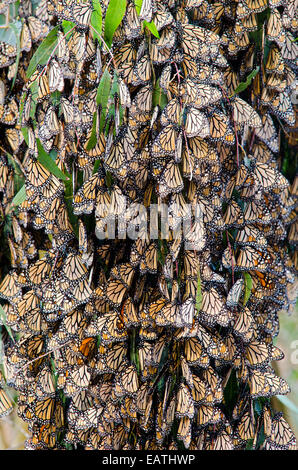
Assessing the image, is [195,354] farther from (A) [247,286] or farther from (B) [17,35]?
(B) [17,35]

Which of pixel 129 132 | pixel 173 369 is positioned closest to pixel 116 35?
pixel 129 132

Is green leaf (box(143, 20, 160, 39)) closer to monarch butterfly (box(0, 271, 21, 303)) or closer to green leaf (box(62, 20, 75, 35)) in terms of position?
green leaf (box(62, 20, 75, 35))

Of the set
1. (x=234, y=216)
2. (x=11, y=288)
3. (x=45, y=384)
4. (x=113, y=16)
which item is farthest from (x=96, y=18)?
(x=45, y=384)

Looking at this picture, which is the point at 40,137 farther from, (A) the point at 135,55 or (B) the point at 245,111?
(B) the point at 245,111

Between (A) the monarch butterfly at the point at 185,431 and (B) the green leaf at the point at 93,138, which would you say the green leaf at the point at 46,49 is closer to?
(B) the green leaf at the point at 93,138

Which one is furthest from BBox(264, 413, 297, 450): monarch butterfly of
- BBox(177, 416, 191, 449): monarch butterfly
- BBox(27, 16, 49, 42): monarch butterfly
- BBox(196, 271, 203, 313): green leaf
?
BBox(27, 16, 49, 42): monarch butterfly
